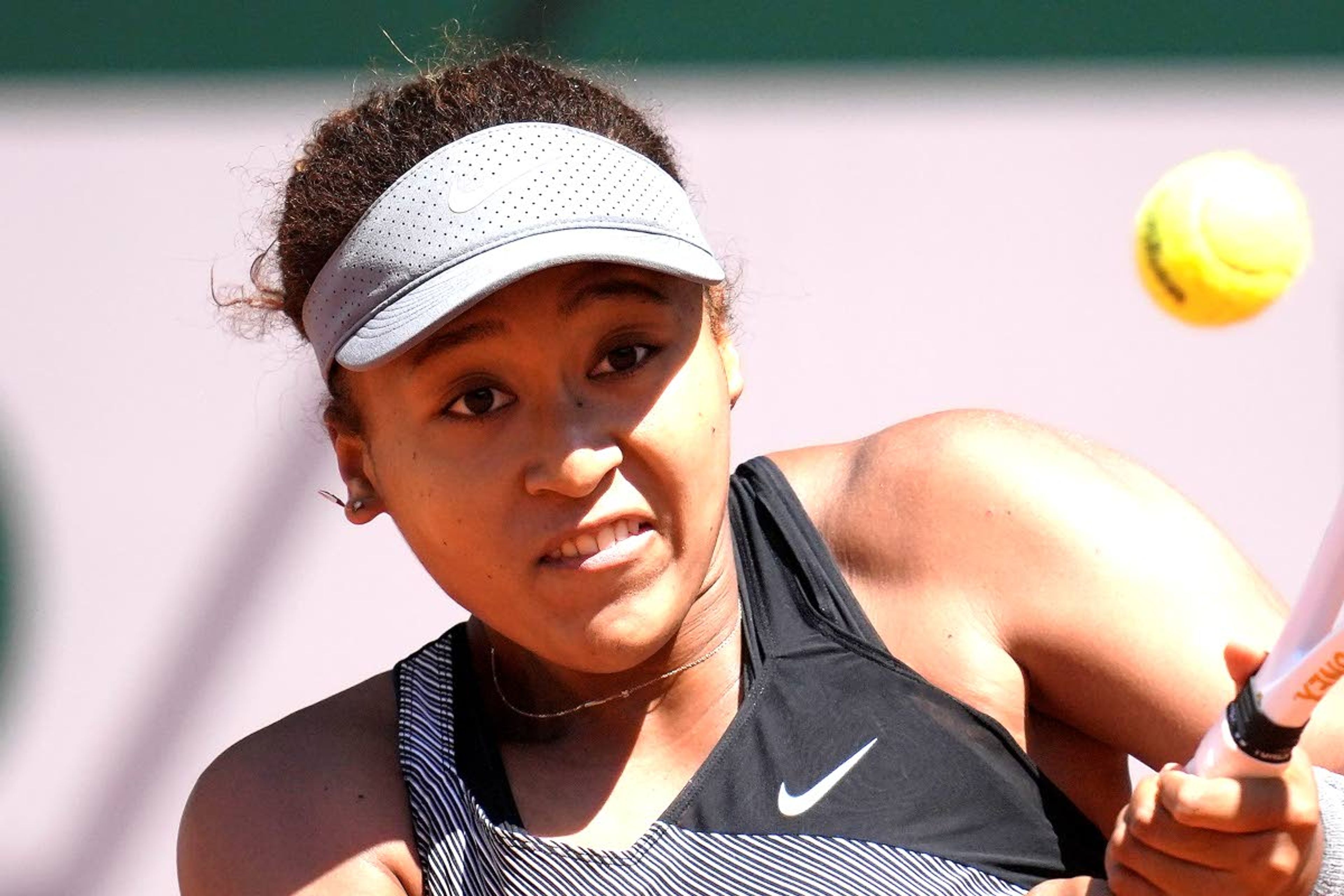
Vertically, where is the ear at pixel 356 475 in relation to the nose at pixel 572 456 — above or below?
below

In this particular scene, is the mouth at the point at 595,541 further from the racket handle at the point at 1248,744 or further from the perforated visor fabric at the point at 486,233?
the racket handle at the point at 1248,744

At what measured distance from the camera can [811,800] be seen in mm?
1485

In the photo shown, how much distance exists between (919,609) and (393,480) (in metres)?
0.46

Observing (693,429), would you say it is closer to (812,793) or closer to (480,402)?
(480,402)

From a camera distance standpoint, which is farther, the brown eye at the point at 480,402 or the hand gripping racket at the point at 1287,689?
the brown eye at the point at 480,402

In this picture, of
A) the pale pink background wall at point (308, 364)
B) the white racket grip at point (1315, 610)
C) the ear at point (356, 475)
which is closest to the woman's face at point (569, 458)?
the ear at point (356, 475)

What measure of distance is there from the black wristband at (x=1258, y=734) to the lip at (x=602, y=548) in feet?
1.52

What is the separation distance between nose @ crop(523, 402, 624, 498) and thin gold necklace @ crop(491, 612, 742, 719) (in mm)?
253

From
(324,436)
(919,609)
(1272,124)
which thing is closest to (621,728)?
(919,609)

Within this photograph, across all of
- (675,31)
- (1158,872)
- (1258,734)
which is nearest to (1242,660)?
(1258,734)

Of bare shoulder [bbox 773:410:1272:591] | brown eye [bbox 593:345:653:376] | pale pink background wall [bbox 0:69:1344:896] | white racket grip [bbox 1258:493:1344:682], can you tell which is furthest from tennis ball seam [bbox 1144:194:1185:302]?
pale pink background wall [bbox 0:69:1344:896]

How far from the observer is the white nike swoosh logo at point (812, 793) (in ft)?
4.86

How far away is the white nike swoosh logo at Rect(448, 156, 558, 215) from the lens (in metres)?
1.46

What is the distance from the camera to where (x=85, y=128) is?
111 inches
